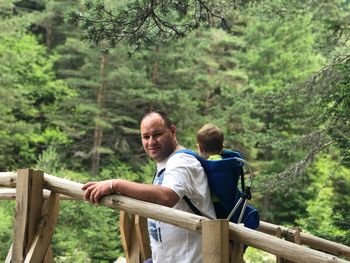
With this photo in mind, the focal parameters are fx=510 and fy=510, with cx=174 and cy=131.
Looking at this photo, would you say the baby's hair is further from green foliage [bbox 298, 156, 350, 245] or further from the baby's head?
green foliage [bbox 298, 156, 350, 245]

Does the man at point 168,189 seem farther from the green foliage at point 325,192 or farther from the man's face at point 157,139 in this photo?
the green foliage at point 325,192

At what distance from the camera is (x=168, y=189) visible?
235 cm

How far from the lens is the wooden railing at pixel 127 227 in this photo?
7.30 ft

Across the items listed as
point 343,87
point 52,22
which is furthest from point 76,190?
point 52,22

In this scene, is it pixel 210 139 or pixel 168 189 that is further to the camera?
pixel 210 139

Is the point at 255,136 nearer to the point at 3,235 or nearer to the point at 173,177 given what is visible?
the point at 3,235

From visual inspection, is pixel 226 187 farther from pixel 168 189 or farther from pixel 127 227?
pixel 127 227

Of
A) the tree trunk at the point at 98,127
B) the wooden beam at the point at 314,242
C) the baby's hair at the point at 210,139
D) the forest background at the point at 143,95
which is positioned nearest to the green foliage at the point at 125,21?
the baby's hair at the point at 210,139

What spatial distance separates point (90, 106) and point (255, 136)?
6.23 meters

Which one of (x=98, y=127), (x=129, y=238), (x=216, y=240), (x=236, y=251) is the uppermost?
(x=216, y=240)

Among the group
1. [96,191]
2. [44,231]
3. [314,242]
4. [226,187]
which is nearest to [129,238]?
[44,231]

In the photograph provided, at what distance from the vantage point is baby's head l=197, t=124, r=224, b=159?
11.1 ft

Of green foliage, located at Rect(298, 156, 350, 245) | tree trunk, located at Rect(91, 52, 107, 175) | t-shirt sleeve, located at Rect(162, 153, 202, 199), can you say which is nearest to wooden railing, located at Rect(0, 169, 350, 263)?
t-shirt sleeve, located at Rect(162, 153, 202, 199)

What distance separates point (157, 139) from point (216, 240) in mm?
611
